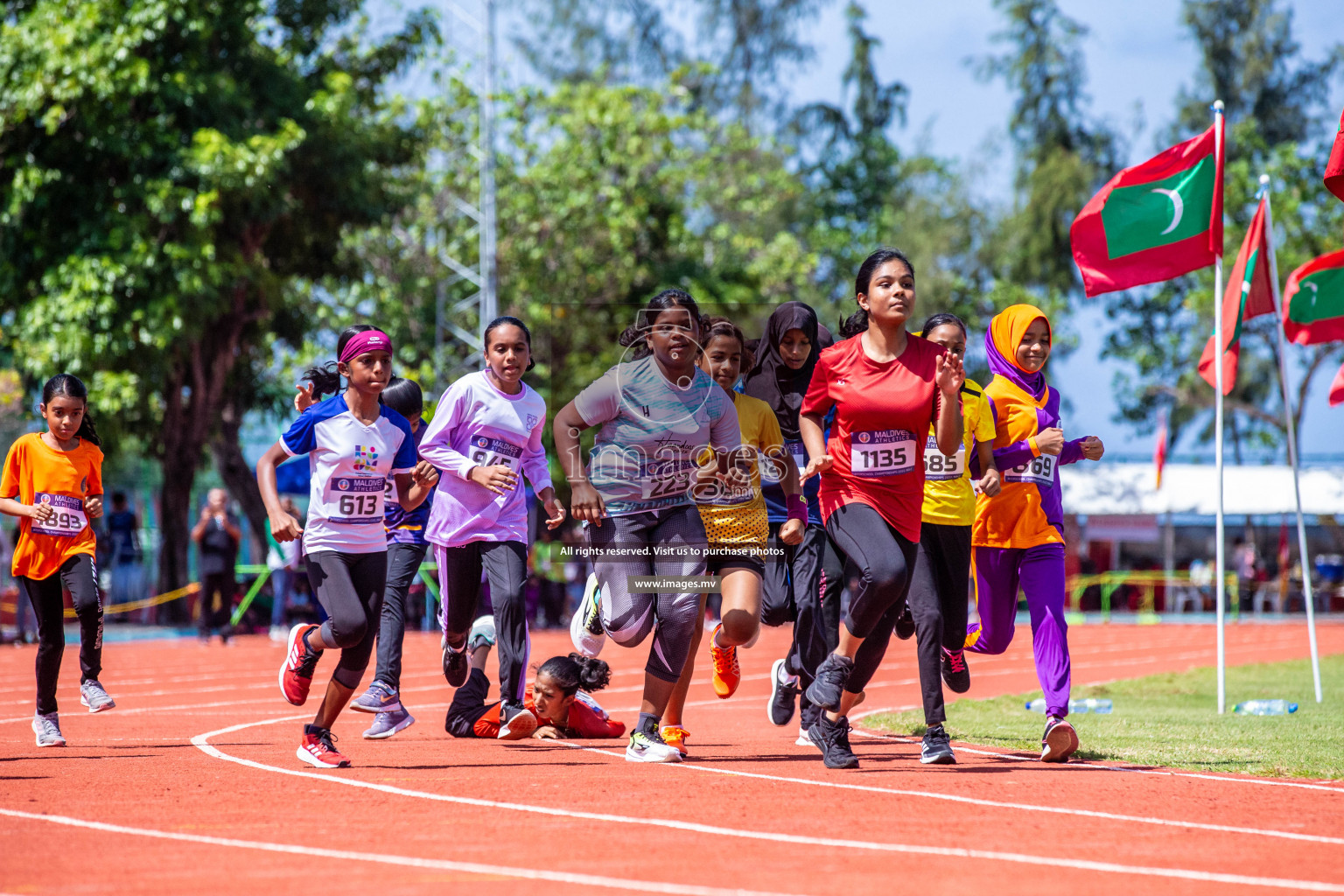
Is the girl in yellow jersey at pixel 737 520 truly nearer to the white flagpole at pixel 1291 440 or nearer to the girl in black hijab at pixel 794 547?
the girl in black hijab at pixel 794 547

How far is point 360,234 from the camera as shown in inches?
1244

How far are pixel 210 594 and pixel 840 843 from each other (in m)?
17.9

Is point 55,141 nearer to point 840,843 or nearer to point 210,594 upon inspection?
point 210,594

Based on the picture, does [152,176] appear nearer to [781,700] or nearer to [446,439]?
[446,439]

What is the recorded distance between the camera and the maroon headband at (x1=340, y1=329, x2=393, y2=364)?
720cm

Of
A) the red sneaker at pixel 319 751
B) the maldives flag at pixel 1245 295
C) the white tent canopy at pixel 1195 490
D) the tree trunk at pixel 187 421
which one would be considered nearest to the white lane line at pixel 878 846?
the red sneaker at pixel 319 751

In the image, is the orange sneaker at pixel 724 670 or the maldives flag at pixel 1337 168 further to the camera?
the maldives flag at pixel 1337 168

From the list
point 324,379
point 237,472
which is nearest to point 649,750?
point 324,379

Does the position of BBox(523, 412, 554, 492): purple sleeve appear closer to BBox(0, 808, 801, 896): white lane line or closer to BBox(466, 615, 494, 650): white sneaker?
BBox(466, 615, 494, 650): white sneaker

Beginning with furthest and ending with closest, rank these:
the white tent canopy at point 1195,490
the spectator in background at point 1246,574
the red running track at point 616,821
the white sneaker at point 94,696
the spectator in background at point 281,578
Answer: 1. the spectator in background at point 1246,574
2. the white tent canopy at point 1195,490
3. the spectator in background at point 281,578
4. the white sneaker at point 94,696
5. the red running track at point 616,821

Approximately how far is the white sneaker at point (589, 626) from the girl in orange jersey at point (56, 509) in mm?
2836

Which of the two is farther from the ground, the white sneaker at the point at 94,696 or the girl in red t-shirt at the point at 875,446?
the girl in red t-shirt at the point at 875,446

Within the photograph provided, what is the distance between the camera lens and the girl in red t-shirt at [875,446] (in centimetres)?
687

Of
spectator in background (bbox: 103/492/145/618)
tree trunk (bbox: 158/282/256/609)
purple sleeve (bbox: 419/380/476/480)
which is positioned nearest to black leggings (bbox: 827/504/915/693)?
purple sleeve (bbox: 419/380/476/480)
